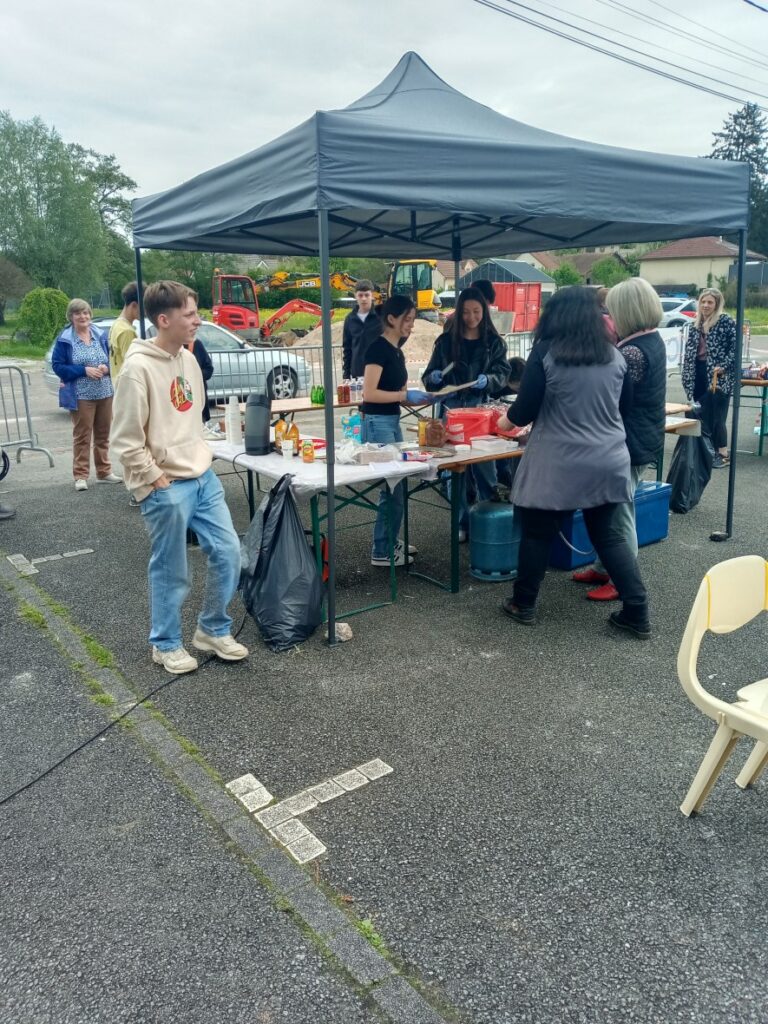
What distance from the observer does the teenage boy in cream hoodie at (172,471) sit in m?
3.47

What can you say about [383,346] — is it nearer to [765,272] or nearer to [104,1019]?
[104,1019]

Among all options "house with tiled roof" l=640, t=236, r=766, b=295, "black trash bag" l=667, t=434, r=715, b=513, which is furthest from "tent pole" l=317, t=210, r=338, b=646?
"house with tiled roof" l=640, t=236, r=766, b=295

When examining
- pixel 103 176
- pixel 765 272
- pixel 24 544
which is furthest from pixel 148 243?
pixel 103 176

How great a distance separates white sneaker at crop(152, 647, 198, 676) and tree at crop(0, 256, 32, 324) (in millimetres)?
39607

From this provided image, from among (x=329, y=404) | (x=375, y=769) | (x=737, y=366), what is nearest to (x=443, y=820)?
(x=375, y=769)

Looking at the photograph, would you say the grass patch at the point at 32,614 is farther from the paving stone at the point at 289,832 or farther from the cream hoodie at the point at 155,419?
the paving stone at the point at 289,832

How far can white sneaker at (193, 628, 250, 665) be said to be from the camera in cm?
403

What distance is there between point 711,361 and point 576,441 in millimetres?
4100

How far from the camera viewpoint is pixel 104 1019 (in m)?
2.04

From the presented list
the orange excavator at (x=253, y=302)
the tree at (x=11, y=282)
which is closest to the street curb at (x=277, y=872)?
the orange excavator at (x=253, y=302)

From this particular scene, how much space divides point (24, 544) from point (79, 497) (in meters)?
1.38

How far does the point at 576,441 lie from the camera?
4.06 metres

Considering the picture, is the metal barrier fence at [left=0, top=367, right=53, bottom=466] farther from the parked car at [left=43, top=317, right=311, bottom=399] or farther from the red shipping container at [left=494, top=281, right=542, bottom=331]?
the red shipping container at [left=494, top=281, right=542, bottom=331]

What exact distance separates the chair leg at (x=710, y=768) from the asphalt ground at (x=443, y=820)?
7 centimetres
